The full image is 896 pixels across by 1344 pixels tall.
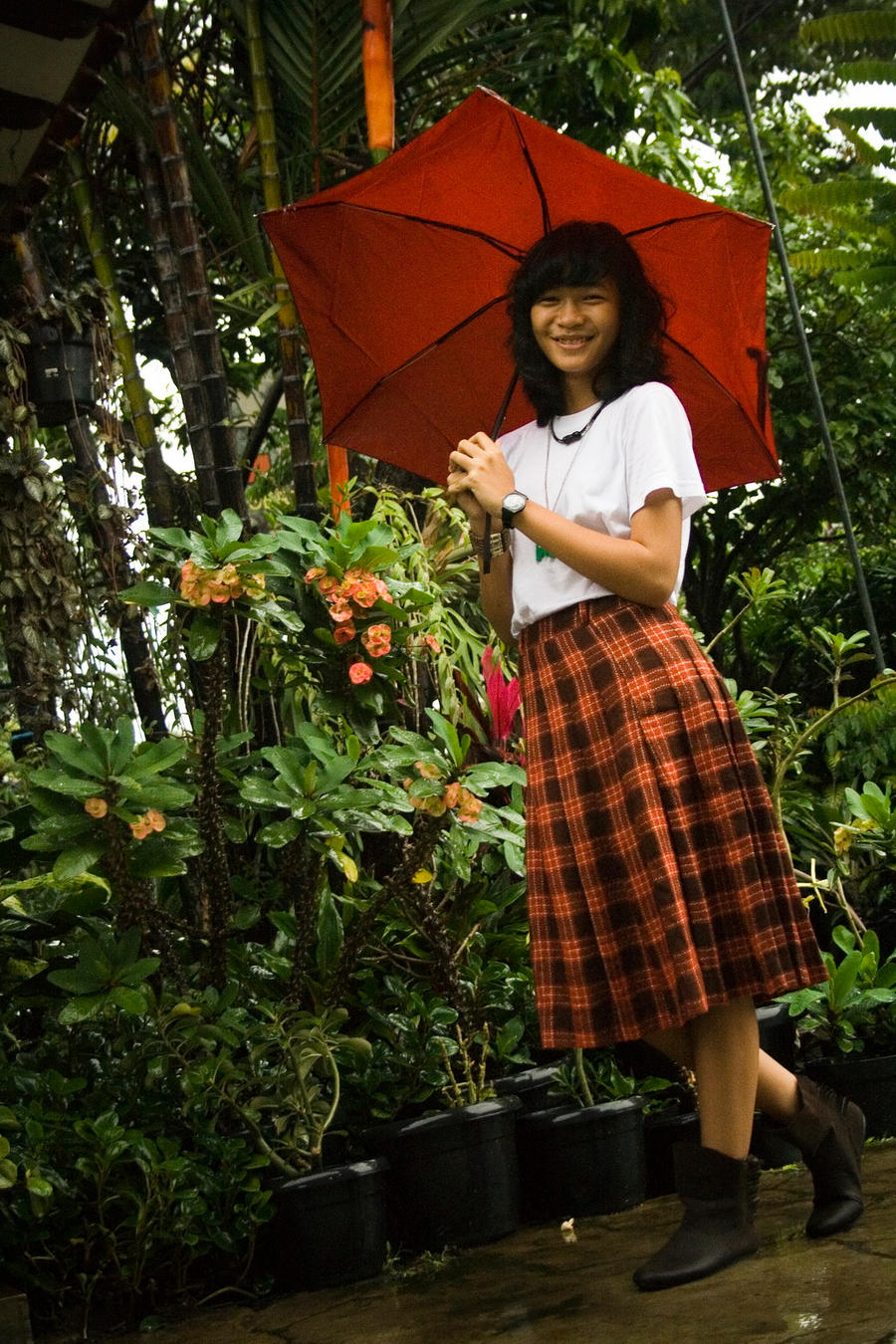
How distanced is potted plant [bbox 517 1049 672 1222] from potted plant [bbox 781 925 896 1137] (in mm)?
475

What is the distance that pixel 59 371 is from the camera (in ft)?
12.5

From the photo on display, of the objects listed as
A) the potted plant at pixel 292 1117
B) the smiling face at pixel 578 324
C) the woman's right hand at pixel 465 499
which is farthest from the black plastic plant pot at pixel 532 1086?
the smiling face at pixel 578 324

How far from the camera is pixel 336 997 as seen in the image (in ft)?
8.41

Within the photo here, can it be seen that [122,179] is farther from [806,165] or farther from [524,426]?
[806,165]

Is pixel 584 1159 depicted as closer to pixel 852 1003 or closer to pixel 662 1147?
pixel 662 1147

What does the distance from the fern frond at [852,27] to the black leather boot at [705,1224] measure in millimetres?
2840

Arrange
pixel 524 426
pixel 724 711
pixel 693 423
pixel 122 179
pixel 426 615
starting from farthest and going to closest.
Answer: pixel 122 179
pixel 426 615
pixel 693 423
pixel 524 426
pixel 724 711

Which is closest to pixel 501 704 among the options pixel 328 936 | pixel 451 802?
pixel 328 936

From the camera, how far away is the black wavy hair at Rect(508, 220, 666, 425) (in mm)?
2109

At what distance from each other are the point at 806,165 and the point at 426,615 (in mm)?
6496

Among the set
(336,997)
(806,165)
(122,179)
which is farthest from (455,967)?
(806,165)

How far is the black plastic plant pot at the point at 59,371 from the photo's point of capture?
12.5ft

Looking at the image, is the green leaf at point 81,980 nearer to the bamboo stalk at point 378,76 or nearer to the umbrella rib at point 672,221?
the umbrella rib at point 672,221

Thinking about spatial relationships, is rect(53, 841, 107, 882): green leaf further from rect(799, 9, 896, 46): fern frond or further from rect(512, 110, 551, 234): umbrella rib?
rect(799, 9, 896, 46): fern frond
